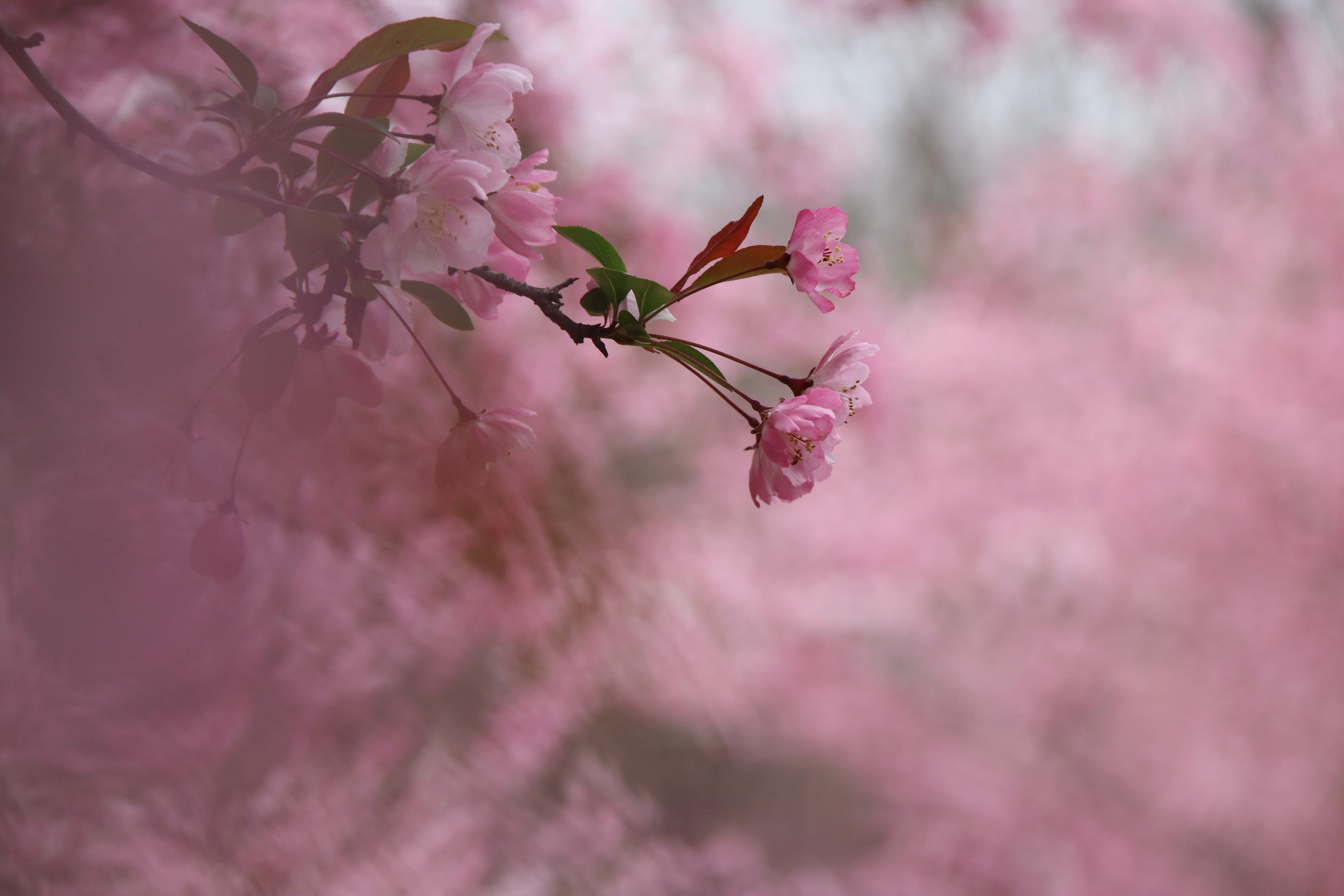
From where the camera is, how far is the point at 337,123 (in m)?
0.26

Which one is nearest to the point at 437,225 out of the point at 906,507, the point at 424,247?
the point at 424,247

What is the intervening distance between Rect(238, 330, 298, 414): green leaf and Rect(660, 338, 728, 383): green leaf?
0.12 m

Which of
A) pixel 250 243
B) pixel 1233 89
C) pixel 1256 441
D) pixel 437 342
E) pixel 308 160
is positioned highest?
pixel 1233 89

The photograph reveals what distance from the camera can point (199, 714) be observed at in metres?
0.52

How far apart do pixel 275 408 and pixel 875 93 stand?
135 centimetres

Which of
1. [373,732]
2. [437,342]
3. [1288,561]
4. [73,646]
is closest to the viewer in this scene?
[73,646]

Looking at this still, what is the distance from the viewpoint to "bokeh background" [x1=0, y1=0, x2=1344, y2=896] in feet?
2.85

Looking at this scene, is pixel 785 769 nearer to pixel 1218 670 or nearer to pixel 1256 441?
pixel 1218 670

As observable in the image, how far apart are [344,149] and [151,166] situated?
0.18ft

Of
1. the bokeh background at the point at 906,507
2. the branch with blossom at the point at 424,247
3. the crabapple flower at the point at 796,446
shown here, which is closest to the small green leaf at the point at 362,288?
the branch with blossom at the point at 424,247

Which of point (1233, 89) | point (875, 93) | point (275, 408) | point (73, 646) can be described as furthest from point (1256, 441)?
point (73, 646)

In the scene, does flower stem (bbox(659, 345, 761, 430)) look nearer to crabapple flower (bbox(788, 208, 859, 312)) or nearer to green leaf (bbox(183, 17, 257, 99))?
crabapple flower (bbox(788, 208, 859, 312))

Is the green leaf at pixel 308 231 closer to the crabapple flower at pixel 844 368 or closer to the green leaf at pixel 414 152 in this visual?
the green leaf at pixel 414 152

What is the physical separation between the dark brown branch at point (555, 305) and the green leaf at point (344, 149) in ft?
0.18
